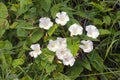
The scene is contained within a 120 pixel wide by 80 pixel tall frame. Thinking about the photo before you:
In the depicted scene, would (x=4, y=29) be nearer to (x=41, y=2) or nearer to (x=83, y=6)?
(x=41, y=2)

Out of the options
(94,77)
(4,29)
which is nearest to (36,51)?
(4,29)

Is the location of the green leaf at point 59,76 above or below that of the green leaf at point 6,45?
below

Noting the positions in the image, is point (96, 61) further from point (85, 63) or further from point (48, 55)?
point (48, 55)

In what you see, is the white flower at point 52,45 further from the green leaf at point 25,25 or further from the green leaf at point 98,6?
the green leaf at point 98,6

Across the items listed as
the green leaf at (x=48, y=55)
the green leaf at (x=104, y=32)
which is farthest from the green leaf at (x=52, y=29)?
the green leaf at (x=104, y=32)

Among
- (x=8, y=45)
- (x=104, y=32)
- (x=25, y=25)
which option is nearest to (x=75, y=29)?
(x=104, y=32)

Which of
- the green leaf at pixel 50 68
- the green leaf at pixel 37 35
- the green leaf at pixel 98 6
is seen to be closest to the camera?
the green leaf at pixel 50 68

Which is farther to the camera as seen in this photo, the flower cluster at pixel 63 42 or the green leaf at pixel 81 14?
the green leaf at pixel 81 14

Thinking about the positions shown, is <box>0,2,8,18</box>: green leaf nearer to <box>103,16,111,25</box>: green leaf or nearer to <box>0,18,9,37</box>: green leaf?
<box>0,18,9,37</box>: green leaf
